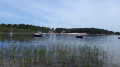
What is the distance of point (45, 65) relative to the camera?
53.0ft

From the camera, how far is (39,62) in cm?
1714

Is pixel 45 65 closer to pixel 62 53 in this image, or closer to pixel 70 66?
pixel 70 66

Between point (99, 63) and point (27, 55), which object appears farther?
point (27, 55)

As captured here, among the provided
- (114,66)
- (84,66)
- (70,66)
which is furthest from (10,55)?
(114,66)

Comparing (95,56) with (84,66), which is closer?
(84,66)

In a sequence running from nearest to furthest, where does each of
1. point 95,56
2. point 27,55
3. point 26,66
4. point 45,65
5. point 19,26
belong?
point 26,66, point 45,65, point 27,55, point 95,56, point 19,26

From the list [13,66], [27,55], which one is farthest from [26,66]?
[27,55]

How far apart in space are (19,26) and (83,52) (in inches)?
7398

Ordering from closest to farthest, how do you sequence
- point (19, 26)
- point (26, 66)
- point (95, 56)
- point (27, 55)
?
point (26, 66)
point (27, 55)
point (95, 56)
point (19, 26)

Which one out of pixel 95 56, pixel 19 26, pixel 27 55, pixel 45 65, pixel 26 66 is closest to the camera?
pixel 26 66

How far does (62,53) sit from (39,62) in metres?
3.94

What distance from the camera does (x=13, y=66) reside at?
1535 cm

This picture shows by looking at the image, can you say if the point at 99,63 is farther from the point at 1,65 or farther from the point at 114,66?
the point at 1,65

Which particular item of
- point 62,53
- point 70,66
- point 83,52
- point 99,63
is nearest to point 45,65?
point 70,66
